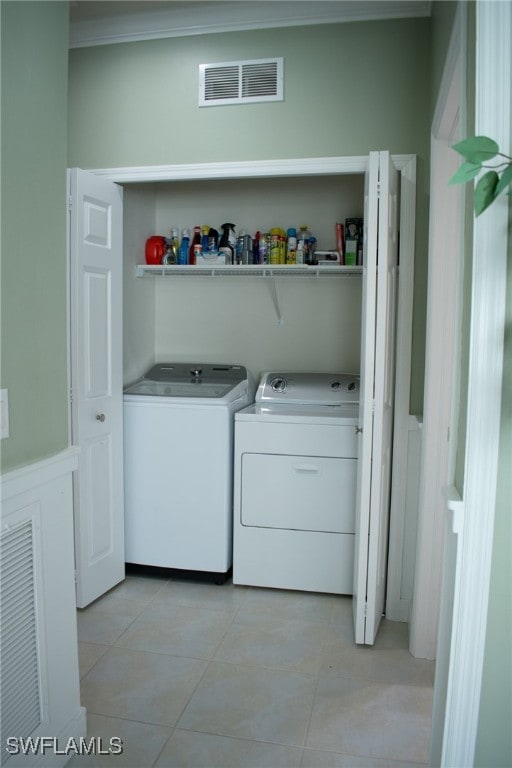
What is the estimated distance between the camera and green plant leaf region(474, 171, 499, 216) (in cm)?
107

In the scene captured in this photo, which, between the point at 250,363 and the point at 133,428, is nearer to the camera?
the point at 133,428

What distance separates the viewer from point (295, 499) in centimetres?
288

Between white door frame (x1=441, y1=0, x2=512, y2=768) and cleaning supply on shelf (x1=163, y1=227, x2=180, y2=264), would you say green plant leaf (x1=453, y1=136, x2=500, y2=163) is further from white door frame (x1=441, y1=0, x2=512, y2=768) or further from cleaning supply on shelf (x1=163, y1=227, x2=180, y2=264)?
cleaning supply on shelf (x1=163, y1=227, x2=180, y2=264)

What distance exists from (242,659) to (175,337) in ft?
6.39

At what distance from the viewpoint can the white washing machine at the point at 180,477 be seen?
9.68 feet

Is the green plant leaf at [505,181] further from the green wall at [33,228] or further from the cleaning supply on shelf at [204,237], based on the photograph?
the cleaning supply on shelf at [204,237]

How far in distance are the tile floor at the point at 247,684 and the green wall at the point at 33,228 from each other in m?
1.01

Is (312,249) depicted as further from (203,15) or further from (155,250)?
(203,15)

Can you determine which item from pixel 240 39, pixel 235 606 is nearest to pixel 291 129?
pixel 240 39

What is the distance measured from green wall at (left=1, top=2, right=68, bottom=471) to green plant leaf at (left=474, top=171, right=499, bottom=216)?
3.54 feet

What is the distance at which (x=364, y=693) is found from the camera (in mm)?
2139

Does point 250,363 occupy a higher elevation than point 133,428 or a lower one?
higher

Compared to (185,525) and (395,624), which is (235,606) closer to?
(185,525)

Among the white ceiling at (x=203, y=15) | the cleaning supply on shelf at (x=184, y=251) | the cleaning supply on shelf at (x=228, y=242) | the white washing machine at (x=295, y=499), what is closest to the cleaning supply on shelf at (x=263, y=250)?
the cleaning supply on shelf at (x=228, y=242)
